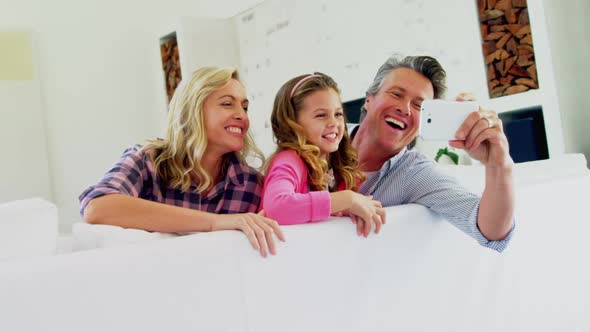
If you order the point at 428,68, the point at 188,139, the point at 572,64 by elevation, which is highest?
the point at 572,64

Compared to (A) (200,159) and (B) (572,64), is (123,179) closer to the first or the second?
(A) (200,159)

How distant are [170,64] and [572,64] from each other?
12.0ft

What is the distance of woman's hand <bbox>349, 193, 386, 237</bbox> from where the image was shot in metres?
1.16

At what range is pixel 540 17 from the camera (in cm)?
287

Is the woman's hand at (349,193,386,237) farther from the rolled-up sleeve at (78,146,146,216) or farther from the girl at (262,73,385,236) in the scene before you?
the rolled-up sleeve at (78,146,146,216)

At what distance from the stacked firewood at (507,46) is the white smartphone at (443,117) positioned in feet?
6.09

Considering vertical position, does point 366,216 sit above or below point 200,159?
below

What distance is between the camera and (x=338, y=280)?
3.69 ft

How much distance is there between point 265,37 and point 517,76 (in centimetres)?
225

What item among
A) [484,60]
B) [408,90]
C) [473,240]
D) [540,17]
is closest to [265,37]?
[484,60]

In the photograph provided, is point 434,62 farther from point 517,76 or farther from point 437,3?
point 437,3

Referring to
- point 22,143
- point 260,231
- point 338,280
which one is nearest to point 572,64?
point 338,280

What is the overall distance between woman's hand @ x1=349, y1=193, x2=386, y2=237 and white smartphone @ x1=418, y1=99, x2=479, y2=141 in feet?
0.77

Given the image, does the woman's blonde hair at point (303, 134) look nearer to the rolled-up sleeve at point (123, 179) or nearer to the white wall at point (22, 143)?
the rolled-up sleeve at point (123, 179)
